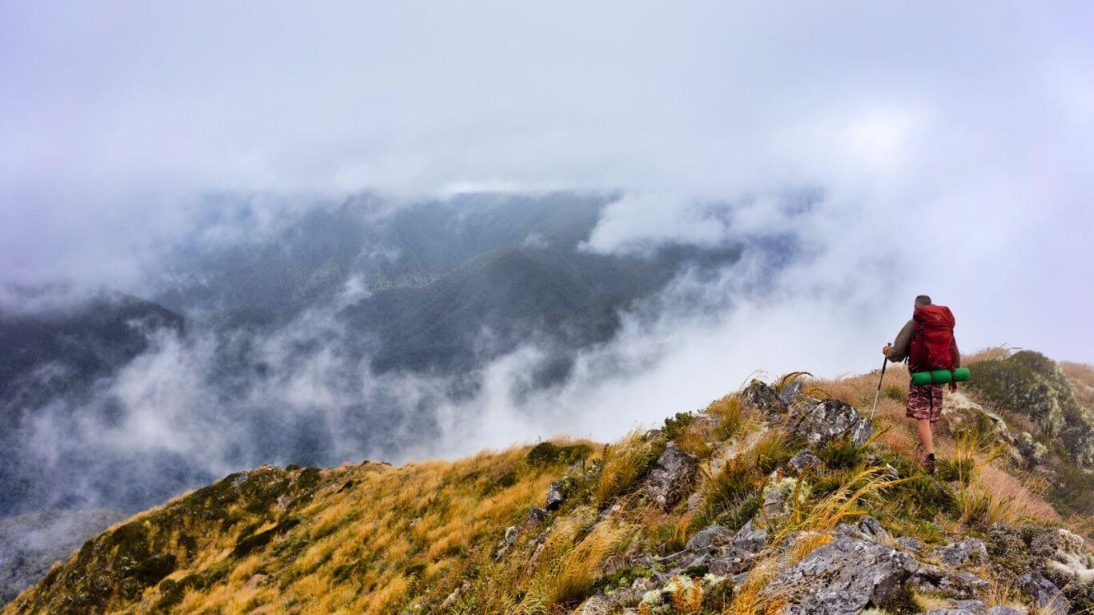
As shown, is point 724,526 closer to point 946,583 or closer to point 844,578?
point 844,578

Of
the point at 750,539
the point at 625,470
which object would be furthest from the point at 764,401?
the point at 750,539

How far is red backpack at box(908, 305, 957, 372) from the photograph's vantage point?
887 centimetres

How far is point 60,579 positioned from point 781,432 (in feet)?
114

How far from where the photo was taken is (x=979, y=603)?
3.63m

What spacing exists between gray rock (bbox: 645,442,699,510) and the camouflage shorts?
4.36m

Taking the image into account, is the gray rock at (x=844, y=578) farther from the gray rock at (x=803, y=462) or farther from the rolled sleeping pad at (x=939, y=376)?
the rolled sleeping pad at (x=939, y=376)

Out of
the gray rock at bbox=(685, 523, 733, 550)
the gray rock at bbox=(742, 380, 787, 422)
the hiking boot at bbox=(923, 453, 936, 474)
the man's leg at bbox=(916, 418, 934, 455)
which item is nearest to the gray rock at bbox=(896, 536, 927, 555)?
the gray rock at bbox=(685, 523, 733, 550)

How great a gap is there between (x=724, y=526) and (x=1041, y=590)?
9.09 feet

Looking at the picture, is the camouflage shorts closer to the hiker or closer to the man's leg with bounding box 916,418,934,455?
the hiker

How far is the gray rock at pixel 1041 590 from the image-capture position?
3.98 metres

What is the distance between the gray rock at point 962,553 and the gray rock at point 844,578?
89cm

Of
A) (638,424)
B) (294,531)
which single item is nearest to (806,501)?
(638,424)

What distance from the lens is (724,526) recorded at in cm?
607

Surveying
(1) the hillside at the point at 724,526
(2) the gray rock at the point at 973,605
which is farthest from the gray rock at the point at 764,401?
(2) the gray rock at the point at 973,605
